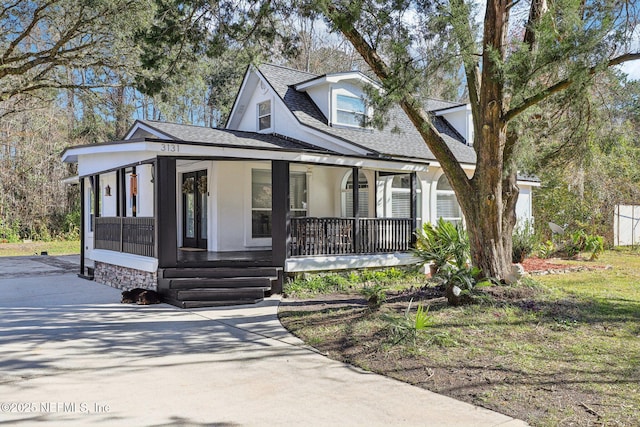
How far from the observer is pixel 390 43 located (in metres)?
8.24

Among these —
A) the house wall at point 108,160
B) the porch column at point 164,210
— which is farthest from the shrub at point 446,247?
the house wall at point 108,160

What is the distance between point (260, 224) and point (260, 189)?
931mm

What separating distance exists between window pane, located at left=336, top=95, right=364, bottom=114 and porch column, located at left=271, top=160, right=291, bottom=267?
477cm

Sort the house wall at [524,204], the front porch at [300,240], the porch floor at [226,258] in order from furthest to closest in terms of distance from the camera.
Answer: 1. the house wall at [524,204]
2. the front porch at [300,240]
3. the porch floor at [226,258]

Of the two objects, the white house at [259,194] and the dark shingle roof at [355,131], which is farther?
the dark shingle roof at [355,131]

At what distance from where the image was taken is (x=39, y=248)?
22641 millimetres

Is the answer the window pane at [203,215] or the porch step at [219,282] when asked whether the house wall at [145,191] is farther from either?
the porch step at [219,282]

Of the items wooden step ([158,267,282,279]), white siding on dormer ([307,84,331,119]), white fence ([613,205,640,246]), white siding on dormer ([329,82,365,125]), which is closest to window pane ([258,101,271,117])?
white siding on dormer ([307,84,331,119])

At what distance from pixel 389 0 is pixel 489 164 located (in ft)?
10.8

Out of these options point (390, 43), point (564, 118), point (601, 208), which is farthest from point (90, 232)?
point (601, 208)

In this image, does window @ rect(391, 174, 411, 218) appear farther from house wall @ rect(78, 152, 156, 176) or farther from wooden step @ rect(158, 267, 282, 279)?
house wall @ rect(78, 152, 156, 176)

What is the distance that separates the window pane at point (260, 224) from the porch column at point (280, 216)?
2544 mm

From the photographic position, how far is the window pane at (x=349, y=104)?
1460 centimetres

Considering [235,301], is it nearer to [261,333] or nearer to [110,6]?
[261,333]
